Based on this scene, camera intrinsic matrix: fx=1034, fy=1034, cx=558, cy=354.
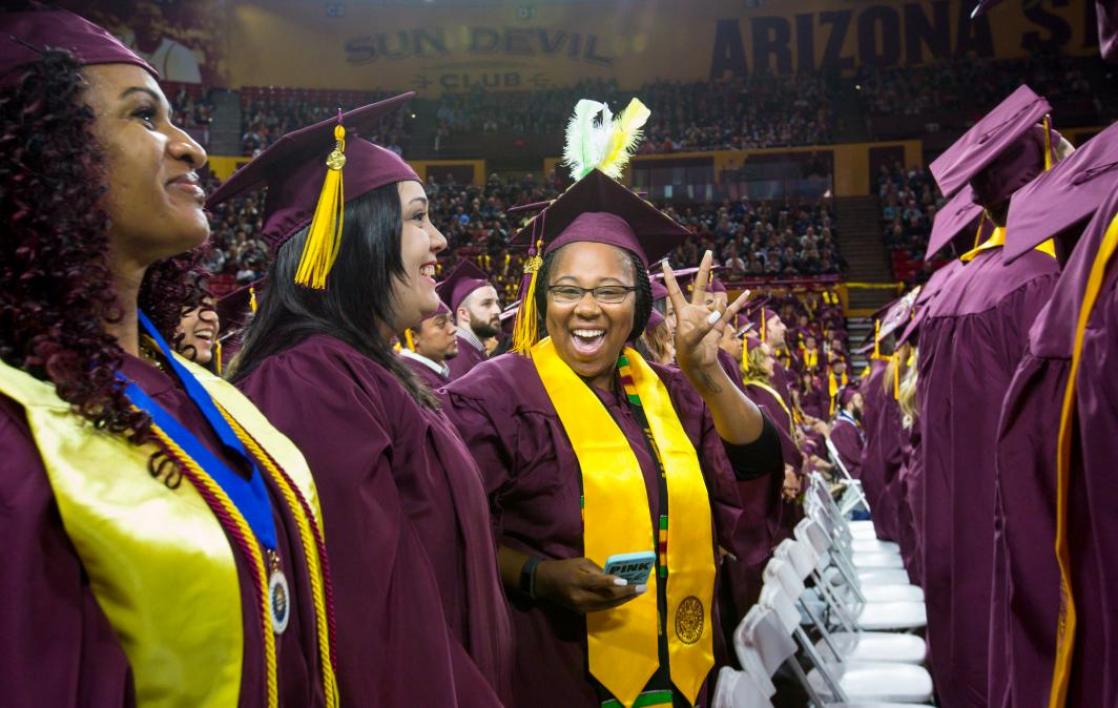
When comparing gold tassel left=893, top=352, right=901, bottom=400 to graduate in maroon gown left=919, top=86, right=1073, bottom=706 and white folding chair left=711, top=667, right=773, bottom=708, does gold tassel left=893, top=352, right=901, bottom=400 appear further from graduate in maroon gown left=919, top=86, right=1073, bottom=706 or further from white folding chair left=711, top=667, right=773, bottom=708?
white folding chair left=711, top=667, right=773, bottom=708

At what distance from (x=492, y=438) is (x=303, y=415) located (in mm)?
881

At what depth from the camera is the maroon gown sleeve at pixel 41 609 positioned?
99 centimetres

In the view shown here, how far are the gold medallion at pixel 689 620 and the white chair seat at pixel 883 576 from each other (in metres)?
3.80

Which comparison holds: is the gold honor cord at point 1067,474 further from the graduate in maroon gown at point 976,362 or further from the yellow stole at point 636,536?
the graduate in maroon gown at point 976,362

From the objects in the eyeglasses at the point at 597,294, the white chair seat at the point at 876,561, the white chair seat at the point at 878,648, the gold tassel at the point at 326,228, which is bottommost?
the white chair seat at the point at 876,561

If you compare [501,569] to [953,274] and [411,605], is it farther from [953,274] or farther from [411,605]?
[953,274]

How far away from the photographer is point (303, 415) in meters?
1.64

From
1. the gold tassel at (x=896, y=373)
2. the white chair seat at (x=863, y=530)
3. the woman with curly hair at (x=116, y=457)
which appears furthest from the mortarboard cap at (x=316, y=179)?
the white chair seat at (x=863, y=530)

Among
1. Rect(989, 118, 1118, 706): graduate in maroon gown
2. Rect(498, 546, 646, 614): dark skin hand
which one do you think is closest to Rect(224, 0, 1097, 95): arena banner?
Rect(498, 546, 646, 614): dark skin hand

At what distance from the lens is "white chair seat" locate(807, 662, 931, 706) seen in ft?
11.9

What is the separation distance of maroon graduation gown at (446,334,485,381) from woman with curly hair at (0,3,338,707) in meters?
4.55

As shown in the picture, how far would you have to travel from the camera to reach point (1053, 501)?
5.97ft

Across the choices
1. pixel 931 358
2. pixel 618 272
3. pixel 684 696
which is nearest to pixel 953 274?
pixel 931 358

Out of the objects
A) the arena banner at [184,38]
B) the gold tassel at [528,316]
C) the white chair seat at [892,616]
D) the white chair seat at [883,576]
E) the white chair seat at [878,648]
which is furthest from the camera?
the arena banner at [184,38]
